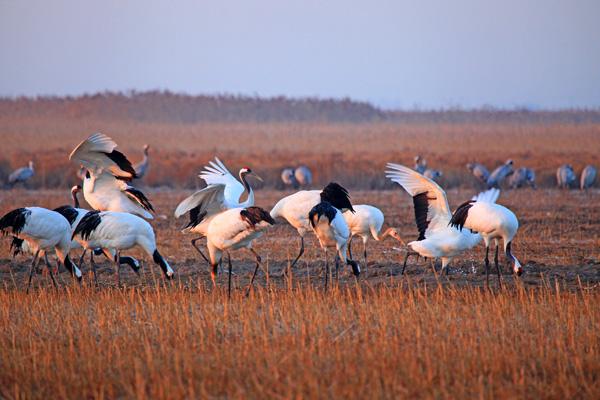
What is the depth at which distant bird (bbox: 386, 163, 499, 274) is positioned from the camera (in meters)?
10.0

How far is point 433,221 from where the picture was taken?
34.4ft

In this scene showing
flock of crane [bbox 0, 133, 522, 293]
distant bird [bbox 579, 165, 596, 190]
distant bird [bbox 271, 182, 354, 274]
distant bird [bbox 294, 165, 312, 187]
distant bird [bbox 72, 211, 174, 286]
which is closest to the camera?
flock of crane [bbox 0, 133, 522, 293]

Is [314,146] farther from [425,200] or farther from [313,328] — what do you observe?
[313,328]

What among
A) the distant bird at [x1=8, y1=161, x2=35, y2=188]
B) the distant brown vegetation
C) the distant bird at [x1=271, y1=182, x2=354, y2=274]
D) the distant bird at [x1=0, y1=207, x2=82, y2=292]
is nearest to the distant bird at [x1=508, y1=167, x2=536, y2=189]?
the distant brown vegetation

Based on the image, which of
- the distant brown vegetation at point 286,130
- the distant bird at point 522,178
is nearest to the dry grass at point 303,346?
the distant bird at point 522,178

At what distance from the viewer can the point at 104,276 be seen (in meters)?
10.9

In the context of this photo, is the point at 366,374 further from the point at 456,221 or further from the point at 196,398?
the point at 456,221

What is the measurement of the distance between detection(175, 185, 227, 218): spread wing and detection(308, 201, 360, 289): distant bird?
3.24ft

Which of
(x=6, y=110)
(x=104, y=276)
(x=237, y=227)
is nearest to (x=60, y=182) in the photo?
(x=104, y=276)

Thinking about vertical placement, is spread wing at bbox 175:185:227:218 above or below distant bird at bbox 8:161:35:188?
above

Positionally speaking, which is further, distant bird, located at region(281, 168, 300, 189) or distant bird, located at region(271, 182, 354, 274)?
distant bird, located at region(281, 168, 300, 189)

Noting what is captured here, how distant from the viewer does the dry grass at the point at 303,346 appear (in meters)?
5.64

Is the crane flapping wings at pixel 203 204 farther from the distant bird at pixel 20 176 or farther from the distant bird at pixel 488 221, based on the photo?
the distant bird at pixel 20 176

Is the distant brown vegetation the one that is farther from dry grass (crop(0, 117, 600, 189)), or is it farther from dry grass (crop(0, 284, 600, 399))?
dry grass (crop(0, 284, 600, 399))
